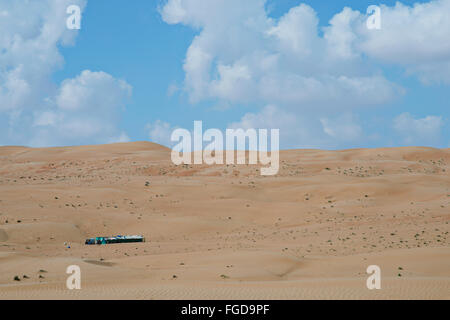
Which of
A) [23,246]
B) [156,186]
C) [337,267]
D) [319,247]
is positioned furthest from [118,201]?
[337,267]

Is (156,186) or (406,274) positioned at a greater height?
(156,186)

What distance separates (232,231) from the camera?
35250 mm

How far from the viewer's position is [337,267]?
23172mm

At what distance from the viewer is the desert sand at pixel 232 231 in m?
17.6

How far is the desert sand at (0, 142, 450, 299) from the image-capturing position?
17.6 meters
